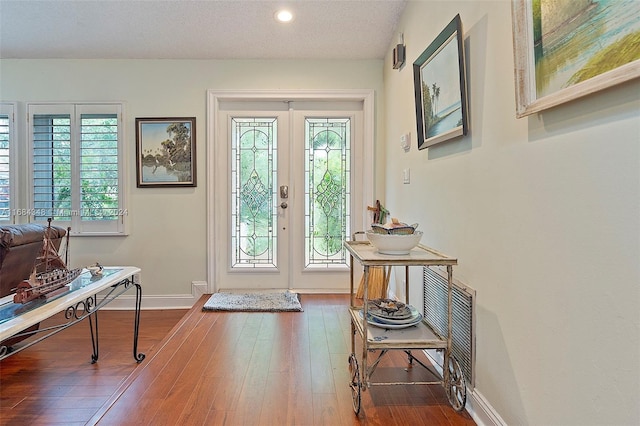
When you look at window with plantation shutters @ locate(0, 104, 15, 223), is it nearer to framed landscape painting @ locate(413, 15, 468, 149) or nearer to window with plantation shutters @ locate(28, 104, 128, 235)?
window with plantation shutters @ locate(28, 104, 128, 235)

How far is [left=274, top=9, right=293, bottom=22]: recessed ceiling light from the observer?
114 inches

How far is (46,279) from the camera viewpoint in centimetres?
188

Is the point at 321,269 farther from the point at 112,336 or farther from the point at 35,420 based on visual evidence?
the point at 35,420

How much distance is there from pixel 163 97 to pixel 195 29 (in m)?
0.84

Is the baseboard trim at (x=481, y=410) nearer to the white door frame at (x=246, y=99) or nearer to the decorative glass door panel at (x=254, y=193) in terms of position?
the white door frame at (x=246, y=99)

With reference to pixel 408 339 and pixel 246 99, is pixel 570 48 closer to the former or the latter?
pixel 408 339

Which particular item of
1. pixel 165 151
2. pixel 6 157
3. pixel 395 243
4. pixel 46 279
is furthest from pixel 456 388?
pixel 6 157

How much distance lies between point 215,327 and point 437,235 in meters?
1.84

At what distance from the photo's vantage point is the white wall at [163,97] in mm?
3635

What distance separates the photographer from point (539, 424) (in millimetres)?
1209

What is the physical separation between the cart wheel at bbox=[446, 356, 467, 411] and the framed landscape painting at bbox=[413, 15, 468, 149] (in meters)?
1.13

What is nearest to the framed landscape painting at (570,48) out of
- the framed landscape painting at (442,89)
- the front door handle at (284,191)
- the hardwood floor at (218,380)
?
the framed landscape painting at (442,89)

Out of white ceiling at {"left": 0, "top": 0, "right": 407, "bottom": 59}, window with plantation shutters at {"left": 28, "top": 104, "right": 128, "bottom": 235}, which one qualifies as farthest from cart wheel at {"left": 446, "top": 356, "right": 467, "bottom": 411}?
window with plantation shutters at {"left": 28, "top": 104, "right": 128, "bottom": 235}

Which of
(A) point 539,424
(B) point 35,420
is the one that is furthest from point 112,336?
(A) point 539,424
